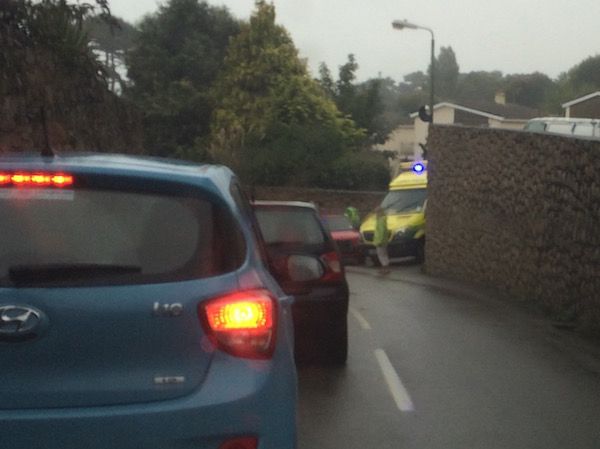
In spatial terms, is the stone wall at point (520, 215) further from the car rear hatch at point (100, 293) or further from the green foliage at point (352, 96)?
the green foliage at point (352, 96)

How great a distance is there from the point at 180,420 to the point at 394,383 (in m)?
5.92

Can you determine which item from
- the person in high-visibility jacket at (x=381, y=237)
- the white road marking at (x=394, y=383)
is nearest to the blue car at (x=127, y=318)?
the white road marking at (x=394, y=383)

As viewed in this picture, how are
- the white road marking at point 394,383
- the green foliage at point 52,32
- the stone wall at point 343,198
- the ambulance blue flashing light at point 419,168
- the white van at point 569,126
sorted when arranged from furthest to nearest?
1. the stone wall at point 343,198
2. the ambulance blue flashing light at point 419,168
3. the white van at point 569,126
4. the green foliage at point 52,32
5. the white road marking at point 394,383

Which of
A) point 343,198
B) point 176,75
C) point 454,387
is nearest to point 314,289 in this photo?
point 454,387

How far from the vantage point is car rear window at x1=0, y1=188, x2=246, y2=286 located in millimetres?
4613

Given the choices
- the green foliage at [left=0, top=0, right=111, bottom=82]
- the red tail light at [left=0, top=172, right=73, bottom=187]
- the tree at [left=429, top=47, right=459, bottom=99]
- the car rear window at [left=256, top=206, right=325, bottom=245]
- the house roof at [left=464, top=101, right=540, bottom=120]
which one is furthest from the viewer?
the tree at [left=429, top=47, right=459, bottom=99]

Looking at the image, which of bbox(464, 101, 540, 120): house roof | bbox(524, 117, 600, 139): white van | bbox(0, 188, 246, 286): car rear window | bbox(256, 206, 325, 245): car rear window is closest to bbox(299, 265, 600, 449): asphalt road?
bbox(256, 206, 325, 245): car rear window

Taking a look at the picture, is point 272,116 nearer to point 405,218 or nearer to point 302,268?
point 405,218

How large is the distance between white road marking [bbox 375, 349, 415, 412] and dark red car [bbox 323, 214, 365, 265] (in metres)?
16.0

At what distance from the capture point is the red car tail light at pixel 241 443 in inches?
184

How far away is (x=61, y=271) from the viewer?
461 cm

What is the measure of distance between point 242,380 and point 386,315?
1143 cm

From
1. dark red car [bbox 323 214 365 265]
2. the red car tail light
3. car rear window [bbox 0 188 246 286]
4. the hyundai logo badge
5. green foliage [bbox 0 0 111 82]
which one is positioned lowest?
dark red car [bbox 323 214 365 265]

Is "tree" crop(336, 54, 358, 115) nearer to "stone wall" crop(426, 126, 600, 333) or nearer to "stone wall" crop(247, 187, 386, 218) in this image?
"stone wall" crop(247, 187, 386, 218)
